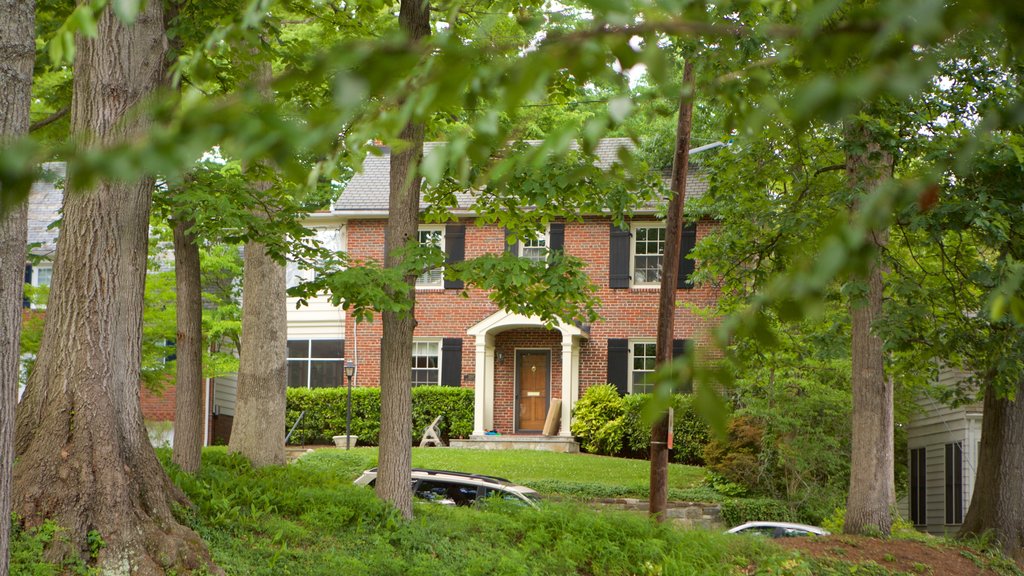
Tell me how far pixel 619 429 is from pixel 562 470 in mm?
3203

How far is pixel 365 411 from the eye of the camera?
2709 cm

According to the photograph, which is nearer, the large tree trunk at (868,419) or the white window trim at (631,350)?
the large tree trunk at (868,419)

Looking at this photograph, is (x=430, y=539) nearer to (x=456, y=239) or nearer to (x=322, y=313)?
(x=456, y=239)

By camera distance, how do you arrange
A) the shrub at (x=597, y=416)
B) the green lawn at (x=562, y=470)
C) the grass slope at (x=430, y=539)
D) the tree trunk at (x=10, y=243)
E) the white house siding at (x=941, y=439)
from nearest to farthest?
the tree trunk at (x=10, y=243) < the grass slope at (x=430, y=539) < the green lawn at (x=562, y=470) < the white house siding at (x=941, y=439) < the shrub at (x=597, y=416)

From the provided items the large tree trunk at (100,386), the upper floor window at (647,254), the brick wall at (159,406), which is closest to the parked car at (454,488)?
the large tree trunk at (100,386)

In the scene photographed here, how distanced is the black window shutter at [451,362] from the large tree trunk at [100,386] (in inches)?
692

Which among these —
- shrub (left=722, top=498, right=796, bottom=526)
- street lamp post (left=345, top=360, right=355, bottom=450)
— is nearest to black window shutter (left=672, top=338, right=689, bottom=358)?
shrub (left=722, top=498, right=796, bottom=526)

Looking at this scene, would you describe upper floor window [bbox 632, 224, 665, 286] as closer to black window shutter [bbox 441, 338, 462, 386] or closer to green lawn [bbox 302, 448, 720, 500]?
black window shutter [bbox 441, 338, 462, 386]

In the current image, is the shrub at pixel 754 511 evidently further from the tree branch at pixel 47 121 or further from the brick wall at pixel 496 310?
the tree branch at pixel 47 121

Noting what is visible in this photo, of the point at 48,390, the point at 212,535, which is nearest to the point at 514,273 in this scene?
the point at 212,535

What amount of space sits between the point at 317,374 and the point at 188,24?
60.2 feet

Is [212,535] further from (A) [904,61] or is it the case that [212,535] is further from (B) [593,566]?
(A) [904,61]

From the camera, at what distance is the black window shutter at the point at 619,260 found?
27047 millimetres

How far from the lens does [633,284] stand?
2714 centimetres
